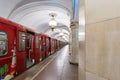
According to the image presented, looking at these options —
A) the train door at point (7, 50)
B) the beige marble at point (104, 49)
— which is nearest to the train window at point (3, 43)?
the train door at point (7, 50)

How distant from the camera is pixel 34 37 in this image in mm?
12359

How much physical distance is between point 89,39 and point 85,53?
251 millimetres

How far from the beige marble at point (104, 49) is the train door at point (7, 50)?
14.8ft

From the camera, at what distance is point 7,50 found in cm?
673

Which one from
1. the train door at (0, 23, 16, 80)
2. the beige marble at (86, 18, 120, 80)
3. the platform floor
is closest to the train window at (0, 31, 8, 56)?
the train door at (0, 23, 16, 80)

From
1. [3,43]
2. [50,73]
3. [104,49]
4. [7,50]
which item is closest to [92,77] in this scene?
[104,49]

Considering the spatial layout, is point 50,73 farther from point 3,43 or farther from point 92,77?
point 92,77

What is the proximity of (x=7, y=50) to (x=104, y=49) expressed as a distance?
5.37 metres

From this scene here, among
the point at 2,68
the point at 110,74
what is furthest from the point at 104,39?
the point at 2,68

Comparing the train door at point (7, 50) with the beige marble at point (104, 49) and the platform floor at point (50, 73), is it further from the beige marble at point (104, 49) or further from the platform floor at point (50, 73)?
the beige marble at point (104, 49)

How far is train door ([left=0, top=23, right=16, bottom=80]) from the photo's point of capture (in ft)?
20.4

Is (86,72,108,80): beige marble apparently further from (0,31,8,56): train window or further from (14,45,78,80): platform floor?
(14,45,78,80): platform floor

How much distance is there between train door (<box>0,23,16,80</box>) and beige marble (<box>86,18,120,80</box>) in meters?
4.50

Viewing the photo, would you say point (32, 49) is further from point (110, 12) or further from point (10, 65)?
point (110, 12)
